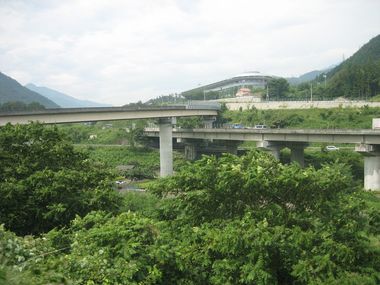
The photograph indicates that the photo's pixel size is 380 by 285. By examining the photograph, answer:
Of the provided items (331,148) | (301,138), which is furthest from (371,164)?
(331,148)

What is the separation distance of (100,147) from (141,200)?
198ft

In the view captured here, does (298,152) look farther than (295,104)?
No

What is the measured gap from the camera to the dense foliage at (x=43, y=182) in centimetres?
1848

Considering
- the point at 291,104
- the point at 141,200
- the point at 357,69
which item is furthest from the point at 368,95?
the point at 141,200

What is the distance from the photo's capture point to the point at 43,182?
19125 mm

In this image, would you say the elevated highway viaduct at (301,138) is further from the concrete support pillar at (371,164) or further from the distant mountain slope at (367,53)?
the distant mountain slope at (367,53)

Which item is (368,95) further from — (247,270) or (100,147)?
(247,270)

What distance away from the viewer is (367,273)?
1286cm

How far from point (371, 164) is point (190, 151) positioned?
3509 centimetres

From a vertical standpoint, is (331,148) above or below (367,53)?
below

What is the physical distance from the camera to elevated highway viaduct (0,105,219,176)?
39219mm

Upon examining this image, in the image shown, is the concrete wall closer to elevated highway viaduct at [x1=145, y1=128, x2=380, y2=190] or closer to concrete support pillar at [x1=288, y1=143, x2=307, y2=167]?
concrete support pillar at [x1=288, y1=143, x2=307, y2=167]

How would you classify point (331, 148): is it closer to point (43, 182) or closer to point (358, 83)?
point (358, 83)

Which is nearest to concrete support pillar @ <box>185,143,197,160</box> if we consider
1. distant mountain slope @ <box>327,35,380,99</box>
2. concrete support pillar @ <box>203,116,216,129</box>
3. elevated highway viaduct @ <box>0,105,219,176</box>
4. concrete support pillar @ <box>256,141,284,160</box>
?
elevated highway viaduct @ <box>0,105,219,176</box>
